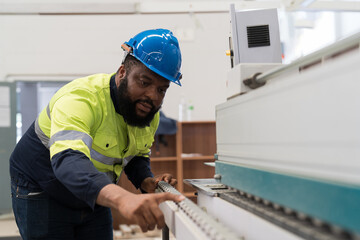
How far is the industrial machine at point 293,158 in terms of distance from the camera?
0.59 m

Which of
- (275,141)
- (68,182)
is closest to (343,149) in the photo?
(275,141)

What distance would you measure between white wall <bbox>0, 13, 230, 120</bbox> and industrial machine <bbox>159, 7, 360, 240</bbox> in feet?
12.9

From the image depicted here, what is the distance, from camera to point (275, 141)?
850 mm

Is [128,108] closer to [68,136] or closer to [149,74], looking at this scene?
[149,74]

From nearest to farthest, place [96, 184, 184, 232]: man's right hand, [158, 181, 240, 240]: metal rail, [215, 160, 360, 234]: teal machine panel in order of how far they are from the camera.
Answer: [215, 160, 360, 234]: teal machine panel < [158, 181, 240, 240]: metal rail < [96, 184, 184, 232]: man's right hand

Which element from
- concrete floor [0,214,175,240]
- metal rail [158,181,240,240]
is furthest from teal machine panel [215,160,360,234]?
concrete floor [0,214,175,240]

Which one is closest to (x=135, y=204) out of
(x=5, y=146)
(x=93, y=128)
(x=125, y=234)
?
(x=93, y=128)

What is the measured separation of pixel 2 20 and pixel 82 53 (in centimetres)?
126

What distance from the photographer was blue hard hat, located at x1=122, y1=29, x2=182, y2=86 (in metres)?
1.33

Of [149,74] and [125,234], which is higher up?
[149,74]

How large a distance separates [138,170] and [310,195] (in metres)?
1.13

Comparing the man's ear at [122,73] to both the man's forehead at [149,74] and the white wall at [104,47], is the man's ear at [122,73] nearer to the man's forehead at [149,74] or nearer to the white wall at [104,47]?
the man's forehead at [149,74]

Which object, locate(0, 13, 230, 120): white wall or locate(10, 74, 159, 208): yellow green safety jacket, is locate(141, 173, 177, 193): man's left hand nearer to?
locate(10, 74, 159, 208): yellow green safety jacket

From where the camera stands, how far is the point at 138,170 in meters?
1.70
